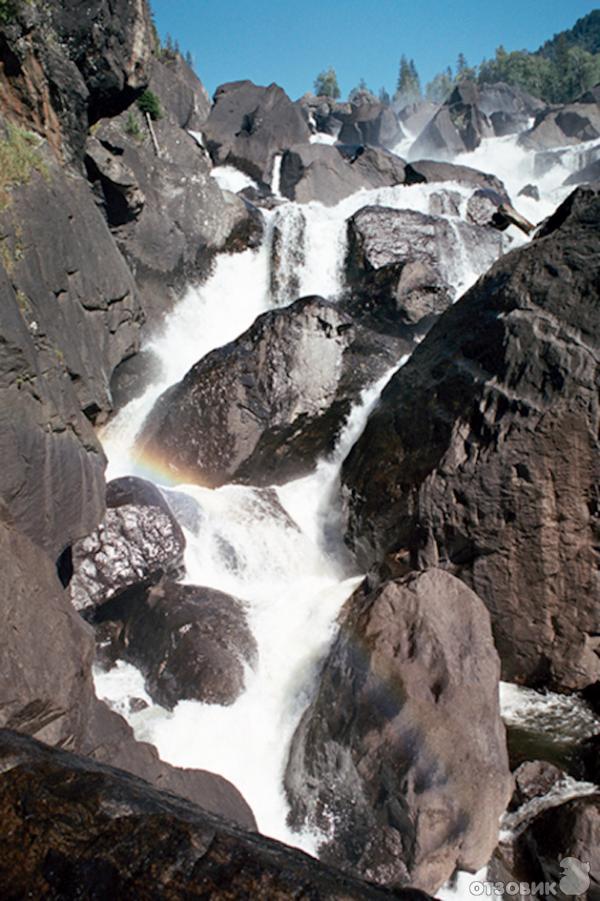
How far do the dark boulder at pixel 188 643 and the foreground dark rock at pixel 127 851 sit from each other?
586 centimetres

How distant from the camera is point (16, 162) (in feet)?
27.3

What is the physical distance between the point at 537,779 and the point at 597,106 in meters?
60.1

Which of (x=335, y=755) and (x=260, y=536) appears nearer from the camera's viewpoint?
(x=335, y=755)

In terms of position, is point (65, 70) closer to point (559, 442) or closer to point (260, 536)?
point (260, 536)

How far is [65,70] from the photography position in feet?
42.4

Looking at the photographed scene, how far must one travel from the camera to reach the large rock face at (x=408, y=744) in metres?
5.83

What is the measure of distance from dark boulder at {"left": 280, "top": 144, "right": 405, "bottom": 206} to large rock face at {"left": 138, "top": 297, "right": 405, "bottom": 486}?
56.9ft

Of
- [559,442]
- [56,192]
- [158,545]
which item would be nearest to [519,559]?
[559,442]

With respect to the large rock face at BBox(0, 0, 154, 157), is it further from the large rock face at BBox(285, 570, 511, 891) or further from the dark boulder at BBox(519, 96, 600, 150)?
the dark boulder at BBox(519, 96, 600, 150)

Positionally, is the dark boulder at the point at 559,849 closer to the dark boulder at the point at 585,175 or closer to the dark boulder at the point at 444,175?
the dark boulder at the point at 444,175

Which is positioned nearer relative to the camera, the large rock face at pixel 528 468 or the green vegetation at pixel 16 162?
the green vegetation at pixel 16 162

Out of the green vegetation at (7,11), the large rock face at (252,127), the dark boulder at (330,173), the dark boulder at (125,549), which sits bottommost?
the dark boulder at (125,549)

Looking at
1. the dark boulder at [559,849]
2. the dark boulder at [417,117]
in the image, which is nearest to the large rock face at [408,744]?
the dark boulder at [559,849]

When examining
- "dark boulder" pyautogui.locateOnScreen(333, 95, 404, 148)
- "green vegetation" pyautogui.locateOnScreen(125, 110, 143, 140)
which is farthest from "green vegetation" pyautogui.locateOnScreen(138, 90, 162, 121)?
"dark boulder" pyautogui.locateOnScreen(333, 95, 404, 148)
